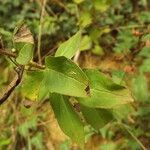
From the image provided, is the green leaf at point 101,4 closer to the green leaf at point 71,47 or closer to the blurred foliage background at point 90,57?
the blurred foliage background at point 90,57

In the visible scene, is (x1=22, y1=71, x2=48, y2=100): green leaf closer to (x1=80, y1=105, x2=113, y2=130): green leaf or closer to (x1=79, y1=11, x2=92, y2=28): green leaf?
(x1=80, y1=105, x2=113, y2=130): green leaf

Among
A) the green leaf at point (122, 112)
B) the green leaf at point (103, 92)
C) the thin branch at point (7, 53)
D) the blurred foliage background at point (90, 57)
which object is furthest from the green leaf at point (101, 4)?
the thin branch at point (7, 53)

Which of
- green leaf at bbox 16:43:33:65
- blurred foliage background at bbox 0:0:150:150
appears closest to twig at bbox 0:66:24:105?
green leaf at bbox 16:43:33:65

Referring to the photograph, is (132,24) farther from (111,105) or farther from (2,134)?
(111,105)

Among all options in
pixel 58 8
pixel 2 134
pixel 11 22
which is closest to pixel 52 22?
pixel 58 8

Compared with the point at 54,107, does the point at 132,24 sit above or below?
below

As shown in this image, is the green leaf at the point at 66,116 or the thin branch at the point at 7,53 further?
the green leaf at the point at 66,116
